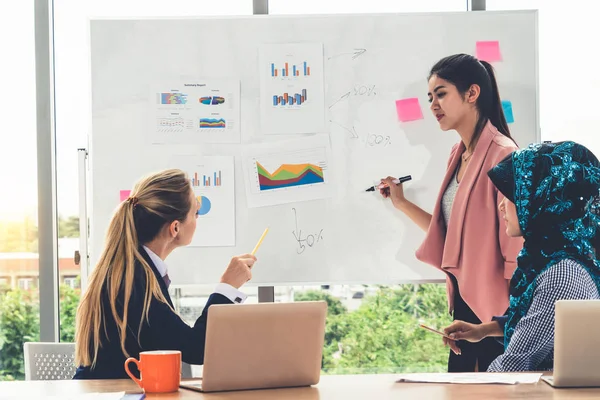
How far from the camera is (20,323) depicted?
3354 mm

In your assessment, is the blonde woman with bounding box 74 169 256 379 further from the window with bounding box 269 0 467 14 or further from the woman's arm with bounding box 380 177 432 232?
the window with bounding box 269 0 467 14

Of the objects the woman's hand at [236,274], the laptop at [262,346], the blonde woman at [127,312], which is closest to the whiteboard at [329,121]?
the woman's hand at [236,274]

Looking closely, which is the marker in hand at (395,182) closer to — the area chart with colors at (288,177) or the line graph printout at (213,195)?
the area chart with colors at (288,177)

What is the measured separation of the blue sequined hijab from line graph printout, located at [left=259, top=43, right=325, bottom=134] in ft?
4.07

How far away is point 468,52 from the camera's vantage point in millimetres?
3221

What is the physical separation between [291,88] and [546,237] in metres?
1.48

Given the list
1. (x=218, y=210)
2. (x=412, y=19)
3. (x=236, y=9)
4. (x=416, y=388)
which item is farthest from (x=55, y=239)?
(x=416, y=388)

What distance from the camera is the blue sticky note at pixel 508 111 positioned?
320 cm

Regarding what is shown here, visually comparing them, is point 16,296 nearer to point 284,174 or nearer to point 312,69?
point 284,174

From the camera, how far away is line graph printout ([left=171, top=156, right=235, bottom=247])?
10.4 ft

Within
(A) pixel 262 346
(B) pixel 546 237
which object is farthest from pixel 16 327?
(B) pixel 546 237

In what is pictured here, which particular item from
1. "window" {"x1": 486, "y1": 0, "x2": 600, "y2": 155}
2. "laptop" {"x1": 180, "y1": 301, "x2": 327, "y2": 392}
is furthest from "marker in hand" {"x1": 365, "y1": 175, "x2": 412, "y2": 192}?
"laptop" {"x1": 180, "y1": 301, "x2": 327, "y2": 392}

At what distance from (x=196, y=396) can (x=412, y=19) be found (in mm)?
2163

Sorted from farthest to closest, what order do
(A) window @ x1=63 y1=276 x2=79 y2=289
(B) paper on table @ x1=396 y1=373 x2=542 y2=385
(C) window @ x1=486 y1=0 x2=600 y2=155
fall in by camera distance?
(C) window @ x1=486 y1=0 x2=600 y2=155, (A) window @ x1=63 y1=276 x2=79 y2=289, (B) paper on table @ x1=396 y1=373 x2=542 y2=385
